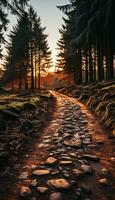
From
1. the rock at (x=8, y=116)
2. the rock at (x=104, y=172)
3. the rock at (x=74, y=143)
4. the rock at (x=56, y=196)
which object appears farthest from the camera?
the rock at (x=8, y=116)

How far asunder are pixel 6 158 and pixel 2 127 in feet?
7.47

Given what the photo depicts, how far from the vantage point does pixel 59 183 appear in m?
4.64

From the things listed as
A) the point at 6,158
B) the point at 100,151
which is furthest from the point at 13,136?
the point at 100,151

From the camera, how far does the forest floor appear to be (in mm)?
4375

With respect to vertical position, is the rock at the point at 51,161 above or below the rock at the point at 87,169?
above

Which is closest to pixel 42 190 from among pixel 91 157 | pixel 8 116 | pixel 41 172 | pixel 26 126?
pixel 41 172

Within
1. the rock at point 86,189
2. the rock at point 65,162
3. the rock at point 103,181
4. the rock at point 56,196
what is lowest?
the rock at point 56,196

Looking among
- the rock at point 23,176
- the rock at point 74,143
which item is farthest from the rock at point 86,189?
the rock at point 74,143

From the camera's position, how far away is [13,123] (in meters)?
8.76

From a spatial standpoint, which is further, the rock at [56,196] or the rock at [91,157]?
the rock at [91,157]

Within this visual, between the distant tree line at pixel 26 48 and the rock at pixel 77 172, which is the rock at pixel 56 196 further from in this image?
the distant tree line at pixel 26 48

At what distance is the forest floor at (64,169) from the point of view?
4375 mm

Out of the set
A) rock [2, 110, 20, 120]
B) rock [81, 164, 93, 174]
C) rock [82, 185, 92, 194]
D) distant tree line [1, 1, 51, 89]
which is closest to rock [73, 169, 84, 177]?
rock [81, 164, 93, 174]

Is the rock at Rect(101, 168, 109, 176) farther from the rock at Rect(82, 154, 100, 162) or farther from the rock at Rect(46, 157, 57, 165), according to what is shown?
the rock at Rect(46, 157, 57, 165)
